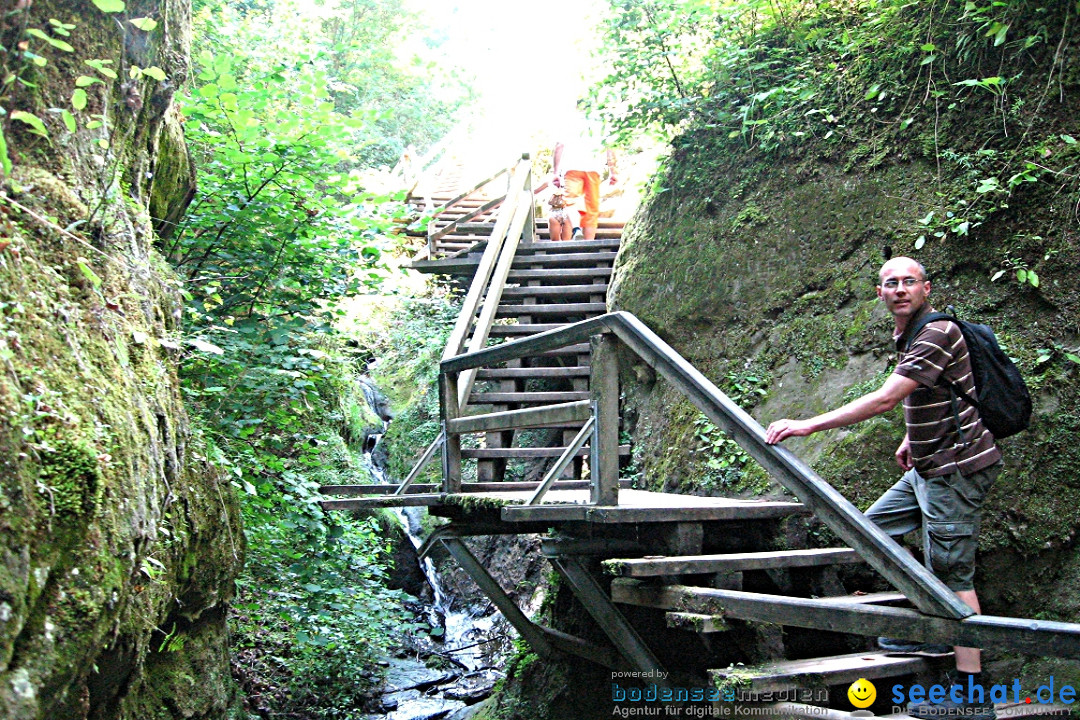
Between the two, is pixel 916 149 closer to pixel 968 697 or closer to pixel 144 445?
pixel 968 697

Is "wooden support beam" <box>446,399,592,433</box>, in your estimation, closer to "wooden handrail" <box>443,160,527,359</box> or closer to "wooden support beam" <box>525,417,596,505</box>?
"wooden support beam" <box>525,417,596,505</box>

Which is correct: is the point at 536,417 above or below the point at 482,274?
below

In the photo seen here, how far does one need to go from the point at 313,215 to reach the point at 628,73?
300 centimetres

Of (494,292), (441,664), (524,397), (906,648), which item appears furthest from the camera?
(441,664)

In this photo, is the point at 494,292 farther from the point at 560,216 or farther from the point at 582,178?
the point at 582,178

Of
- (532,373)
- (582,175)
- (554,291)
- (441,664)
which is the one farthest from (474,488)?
(582,175)

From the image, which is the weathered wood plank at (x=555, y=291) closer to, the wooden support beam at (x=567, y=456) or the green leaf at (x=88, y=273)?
the wooden support beam at (x=567, y=456)

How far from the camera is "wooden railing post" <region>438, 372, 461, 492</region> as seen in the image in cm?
554

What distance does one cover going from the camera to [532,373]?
7336 mm

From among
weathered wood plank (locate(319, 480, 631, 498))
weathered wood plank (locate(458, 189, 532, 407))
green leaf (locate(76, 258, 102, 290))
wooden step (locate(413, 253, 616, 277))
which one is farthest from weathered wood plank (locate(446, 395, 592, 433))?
wooden step (locate(413, 253, 616, 277))

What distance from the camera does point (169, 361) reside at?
12.9 ft

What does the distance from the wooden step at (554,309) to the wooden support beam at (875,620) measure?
4.74 m

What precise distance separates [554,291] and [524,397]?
1.72 meters

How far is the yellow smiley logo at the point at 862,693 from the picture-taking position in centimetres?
309
